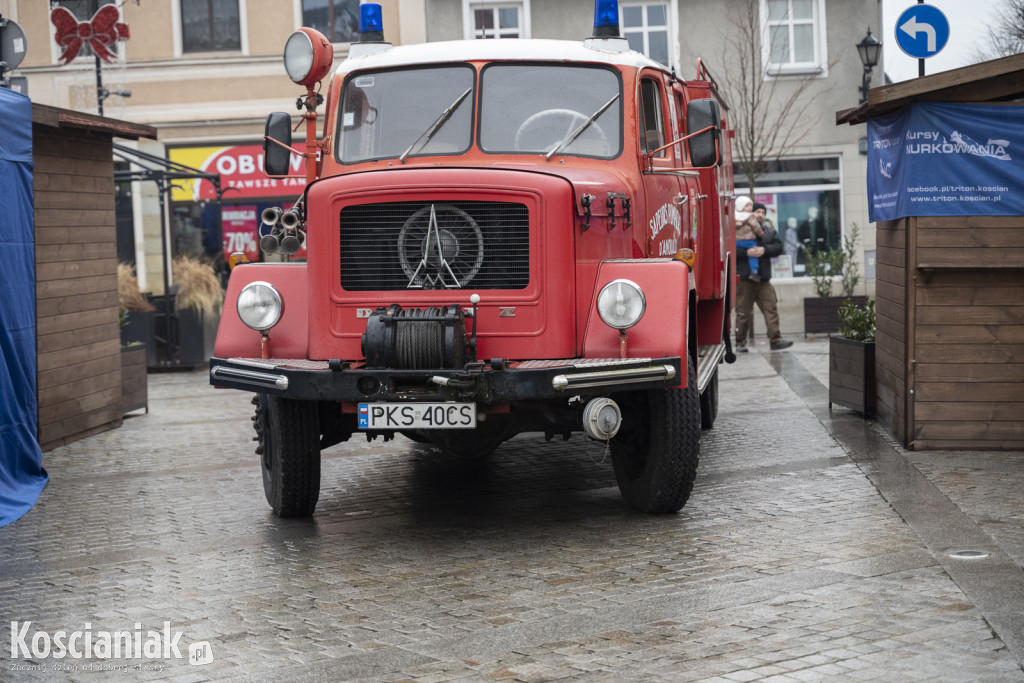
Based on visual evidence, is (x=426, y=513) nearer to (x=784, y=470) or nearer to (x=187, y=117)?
(x=784, y=470)

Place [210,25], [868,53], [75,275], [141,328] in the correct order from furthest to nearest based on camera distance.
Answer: [210,25], [868,53], [141,328], [75,275]

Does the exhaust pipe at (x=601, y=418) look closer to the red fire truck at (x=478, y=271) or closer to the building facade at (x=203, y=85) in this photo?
the red fire truck at (x=478, y=271)

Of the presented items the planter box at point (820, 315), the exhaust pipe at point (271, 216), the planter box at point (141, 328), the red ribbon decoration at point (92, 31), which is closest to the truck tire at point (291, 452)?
the exhaust pipe at point (271, 216)

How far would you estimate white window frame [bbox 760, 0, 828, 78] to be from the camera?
80.1ft

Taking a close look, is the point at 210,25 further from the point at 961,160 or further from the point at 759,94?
the point at 961,160

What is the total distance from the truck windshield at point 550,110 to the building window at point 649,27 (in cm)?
1680

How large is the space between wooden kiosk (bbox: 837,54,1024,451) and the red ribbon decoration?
14.9 metres

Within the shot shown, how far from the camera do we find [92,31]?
21.2 metres

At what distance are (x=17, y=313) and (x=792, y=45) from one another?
729 inches

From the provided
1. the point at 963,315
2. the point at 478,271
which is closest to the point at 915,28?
the point at 963,315

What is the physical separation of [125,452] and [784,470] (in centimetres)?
526

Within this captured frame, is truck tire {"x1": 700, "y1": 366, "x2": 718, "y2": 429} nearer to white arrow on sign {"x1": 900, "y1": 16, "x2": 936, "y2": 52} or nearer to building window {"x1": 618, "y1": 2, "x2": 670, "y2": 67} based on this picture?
white arrow on sign {"x1": 900, "y1": 16, "x2": 936, "y2": 52}

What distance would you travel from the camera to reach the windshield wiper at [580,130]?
786 centimetres

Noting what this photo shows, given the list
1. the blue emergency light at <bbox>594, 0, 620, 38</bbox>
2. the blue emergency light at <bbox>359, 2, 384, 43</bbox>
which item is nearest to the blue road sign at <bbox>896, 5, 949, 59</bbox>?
the blue emergency light at <bbox>594, 0, 620, 38</bbox>
